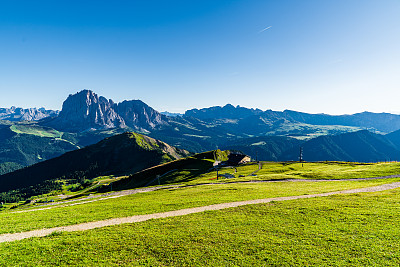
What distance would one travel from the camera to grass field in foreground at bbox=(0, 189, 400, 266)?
15922 mm

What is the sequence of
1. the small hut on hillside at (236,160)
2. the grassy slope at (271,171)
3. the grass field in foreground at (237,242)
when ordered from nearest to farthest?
the grass field in foreground at (237,242) → the grassy slope at (271,171) → the small hut on hillside at (236,160)

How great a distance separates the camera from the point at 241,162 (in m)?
146

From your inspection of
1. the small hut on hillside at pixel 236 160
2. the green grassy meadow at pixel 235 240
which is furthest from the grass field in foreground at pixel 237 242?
the small hut on hillside at pixel 236 160

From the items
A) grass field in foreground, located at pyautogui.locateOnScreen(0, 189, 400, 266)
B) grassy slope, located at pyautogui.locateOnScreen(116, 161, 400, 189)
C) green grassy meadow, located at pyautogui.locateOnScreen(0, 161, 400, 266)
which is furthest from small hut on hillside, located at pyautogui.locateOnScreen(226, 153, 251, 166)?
grass field in foreground, located at pyautogui.locateOnScreen(0, 189, 400, 266)

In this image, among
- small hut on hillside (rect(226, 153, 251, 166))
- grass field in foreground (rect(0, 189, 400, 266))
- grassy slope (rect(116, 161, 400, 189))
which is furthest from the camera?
small hut on hillside (rect(226, 153, 251, 166))

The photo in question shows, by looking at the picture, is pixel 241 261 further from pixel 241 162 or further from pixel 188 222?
pixel 241 162

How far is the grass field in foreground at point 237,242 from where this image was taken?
15922 millimetres

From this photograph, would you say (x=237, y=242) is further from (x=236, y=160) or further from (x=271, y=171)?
(x=236, y=160)

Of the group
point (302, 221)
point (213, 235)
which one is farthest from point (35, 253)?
point (302, 221)

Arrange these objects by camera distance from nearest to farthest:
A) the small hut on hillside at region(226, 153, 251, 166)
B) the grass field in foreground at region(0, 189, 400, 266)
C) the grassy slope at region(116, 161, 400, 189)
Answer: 1. the grass field in foreground at region(0, 189, 400, 266)
2. the grassy slope at region(116, 161, 400, 189)
3. the small hut on hillside at region(226, 153, 251, 166)

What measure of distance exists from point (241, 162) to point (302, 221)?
124839 mm

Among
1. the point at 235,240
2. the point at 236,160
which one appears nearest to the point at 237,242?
the point at 235,240

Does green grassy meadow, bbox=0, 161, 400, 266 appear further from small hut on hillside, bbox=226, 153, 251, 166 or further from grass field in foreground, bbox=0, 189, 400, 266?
small hut on hillside, bbox=226, 153, 251, 166

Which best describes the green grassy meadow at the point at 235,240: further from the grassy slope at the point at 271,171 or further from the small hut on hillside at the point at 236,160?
the small hut on hillside at the point at 236,160
